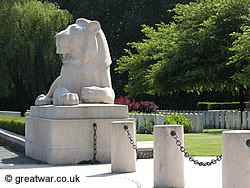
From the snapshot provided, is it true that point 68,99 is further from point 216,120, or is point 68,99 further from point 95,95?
point 216,120

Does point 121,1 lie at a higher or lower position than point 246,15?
higher

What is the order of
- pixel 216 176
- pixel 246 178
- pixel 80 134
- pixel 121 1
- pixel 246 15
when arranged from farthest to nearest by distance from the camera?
pixel 121 1 → pixel 246 15 → pixel 80 134 → pixel 216 176 → pixel 246 178

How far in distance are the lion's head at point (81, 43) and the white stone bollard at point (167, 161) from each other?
411 cm

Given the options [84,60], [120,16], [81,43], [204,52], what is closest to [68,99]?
[84,60]

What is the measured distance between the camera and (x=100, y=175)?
26.1 feet

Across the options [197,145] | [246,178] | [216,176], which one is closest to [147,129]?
[197,145]

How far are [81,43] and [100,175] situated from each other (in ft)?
11.8

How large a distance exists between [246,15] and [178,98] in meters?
13.3

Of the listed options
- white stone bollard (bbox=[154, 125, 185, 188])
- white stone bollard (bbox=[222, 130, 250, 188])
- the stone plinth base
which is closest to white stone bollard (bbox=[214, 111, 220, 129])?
the stone plinth base

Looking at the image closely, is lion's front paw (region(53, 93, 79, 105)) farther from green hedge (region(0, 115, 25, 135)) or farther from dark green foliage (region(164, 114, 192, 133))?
dark green foliage (region(164, 114, 192, 133))

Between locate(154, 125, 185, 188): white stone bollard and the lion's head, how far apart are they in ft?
13.5

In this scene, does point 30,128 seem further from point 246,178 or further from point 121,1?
point 121,1

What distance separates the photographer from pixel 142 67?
27.2 meters

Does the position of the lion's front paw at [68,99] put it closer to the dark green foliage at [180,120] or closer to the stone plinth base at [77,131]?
the stone plinth base at [77,131]
